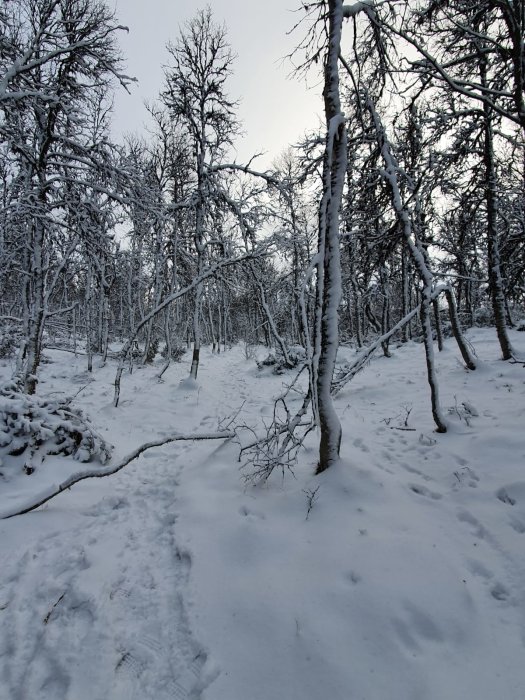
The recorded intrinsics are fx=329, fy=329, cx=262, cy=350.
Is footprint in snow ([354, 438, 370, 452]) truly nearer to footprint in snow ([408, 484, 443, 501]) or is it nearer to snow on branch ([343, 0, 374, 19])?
footprint in snow ([408, 484, 443, 501])

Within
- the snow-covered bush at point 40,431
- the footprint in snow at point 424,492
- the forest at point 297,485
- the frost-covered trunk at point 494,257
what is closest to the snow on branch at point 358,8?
the forest at point 297,485

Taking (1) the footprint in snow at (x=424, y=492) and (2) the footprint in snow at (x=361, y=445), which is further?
(2) the footprint in snow at (x=361, y=445)

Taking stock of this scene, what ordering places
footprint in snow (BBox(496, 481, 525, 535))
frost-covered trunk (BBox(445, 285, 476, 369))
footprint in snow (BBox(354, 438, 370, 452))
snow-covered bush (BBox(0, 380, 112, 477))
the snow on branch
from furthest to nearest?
frost-covered trunk (BBox(445, 285, 476, 369)) < footprint in snow (BBox(354, 438, 370, 452)) < snow-covered bush (BBox(0, 380, 112, 477)) < the snow on branch < footprint in snow (BBox(496, 481, 525, 535))

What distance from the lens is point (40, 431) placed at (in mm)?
4125

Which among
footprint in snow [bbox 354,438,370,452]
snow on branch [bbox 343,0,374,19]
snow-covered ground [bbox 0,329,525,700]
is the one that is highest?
snow on branch [bbox 343,0,374,19]

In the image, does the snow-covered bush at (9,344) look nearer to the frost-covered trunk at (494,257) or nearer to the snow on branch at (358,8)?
the snow on branch at (358,8)

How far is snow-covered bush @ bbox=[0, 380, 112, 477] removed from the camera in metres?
3.92

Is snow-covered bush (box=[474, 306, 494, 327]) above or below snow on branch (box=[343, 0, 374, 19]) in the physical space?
below

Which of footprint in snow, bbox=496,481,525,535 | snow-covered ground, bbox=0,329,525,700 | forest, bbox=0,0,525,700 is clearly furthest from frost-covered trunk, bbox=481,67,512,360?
footprint in snow, bbox=496,481,525,535

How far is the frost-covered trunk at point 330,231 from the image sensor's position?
3.13 meters

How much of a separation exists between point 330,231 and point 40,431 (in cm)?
420

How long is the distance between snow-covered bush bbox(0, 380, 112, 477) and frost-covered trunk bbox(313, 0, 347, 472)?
3.20m

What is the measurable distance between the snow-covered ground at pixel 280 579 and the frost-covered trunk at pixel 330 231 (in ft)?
3.20

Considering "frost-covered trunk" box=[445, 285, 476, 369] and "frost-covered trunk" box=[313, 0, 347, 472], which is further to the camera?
"frost-covered trunk" box=[445, 285, 476, 369]
